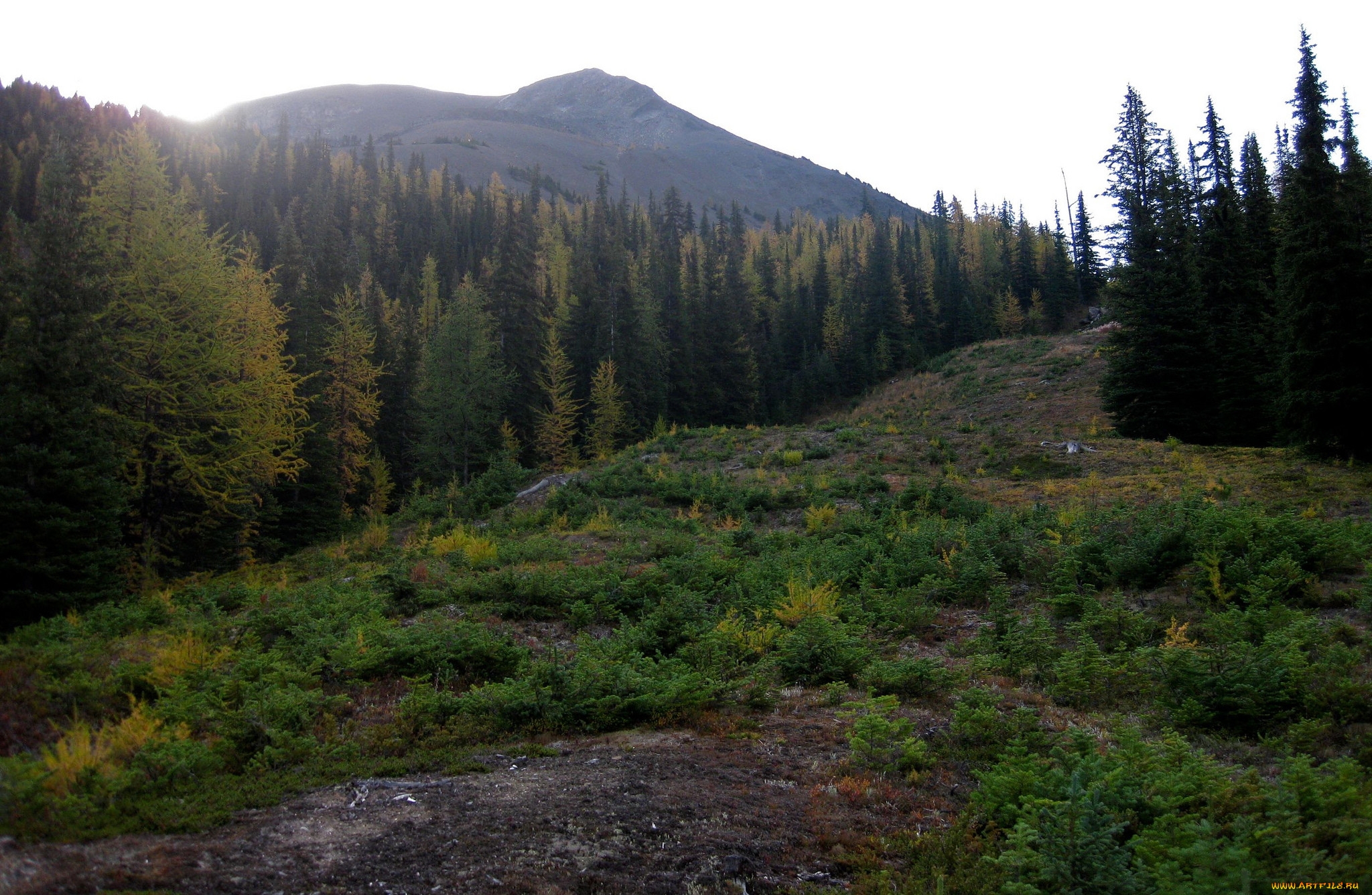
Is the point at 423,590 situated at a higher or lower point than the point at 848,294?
lower

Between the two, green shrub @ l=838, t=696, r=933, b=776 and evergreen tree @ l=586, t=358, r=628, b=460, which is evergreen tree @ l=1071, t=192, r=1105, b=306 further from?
green shrub @ l=838, t=696, r=933, b=776

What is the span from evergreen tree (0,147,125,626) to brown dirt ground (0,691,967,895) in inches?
459

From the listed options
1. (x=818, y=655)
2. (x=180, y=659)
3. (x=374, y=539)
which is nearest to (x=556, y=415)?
(x=374, y=539)

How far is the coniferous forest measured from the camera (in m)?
4.19

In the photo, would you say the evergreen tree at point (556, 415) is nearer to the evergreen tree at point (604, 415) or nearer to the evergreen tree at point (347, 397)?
the evergreen tree at point (604, 415)

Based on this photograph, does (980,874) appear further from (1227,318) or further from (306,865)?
(1227,318)

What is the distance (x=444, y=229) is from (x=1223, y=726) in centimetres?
9398

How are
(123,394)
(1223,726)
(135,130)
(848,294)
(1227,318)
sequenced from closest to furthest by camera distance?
(1223,726) < (123,394) < (135,130) < (1227,318) < (848,294)

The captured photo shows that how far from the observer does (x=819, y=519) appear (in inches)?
651

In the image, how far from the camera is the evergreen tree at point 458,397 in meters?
37.0

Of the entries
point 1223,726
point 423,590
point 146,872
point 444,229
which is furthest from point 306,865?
point 444,229

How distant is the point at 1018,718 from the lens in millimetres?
5965

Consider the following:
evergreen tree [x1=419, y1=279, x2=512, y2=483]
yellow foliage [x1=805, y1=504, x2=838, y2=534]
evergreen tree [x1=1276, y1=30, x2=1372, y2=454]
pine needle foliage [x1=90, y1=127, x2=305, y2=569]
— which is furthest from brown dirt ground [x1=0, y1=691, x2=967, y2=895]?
evergreen tree [x1=419, y1=279, x2=512, y2=483]

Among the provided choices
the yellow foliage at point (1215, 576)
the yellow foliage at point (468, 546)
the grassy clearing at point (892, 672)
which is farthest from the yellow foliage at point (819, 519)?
the yellow foliage at point (1215, 576)
